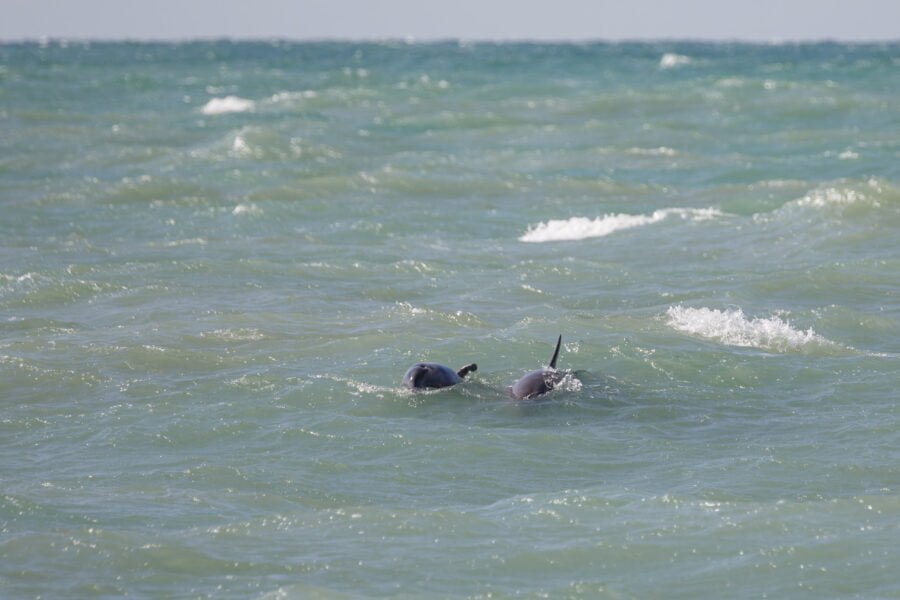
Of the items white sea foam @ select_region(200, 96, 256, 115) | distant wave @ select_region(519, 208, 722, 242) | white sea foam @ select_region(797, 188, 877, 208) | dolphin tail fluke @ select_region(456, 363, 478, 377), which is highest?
white sea foam @ select_region(797, 188, 877, 208)

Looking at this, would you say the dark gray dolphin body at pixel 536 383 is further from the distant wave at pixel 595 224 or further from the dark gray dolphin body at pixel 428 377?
the distant wave at pixel 595 224

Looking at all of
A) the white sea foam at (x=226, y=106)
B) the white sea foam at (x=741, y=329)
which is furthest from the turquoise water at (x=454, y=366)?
the white sea foam at (x=226, y=106)

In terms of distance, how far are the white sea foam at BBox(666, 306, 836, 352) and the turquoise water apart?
49 millimetres

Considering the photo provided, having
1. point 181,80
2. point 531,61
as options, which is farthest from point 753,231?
point 531,61

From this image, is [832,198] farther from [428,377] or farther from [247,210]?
[428,377]

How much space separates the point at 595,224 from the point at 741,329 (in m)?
6.94

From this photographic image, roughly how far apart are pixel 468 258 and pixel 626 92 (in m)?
26.1

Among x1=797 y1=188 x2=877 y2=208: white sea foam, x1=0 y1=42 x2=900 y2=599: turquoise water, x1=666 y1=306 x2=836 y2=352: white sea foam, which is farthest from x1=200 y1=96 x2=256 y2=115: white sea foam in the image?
x1=666 y1=306 x2=836 y2=352: white sea foam

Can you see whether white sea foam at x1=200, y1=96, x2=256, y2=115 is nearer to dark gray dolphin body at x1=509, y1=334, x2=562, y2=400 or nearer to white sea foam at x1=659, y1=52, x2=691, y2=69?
white sea foam at x1=659, y1=52, x2=691, y2=69

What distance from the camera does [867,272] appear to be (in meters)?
16.3

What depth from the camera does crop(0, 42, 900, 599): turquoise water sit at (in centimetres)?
836

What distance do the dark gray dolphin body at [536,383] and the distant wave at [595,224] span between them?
8024 mm

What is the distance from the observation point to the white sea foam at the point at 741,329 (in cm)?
1310

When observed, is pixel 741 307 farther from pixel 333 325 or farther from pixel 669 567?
pixel 669 567
